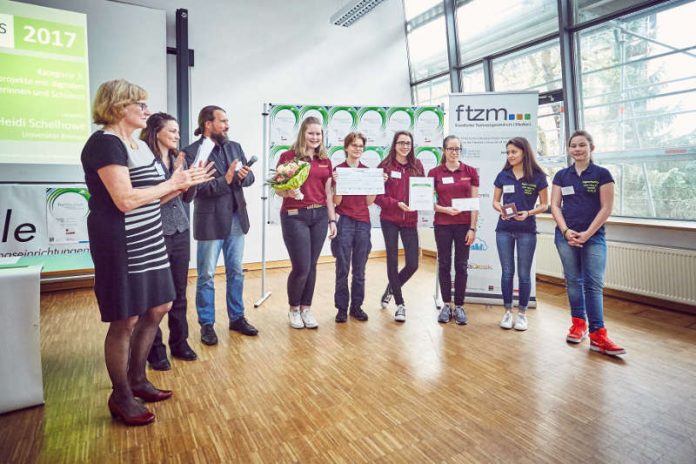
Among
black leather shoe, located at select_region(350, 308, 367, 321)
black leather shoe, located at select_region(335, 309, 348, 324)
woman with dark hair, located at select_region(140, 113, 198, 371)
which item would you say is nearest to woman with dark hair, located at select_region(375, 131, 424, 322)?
black leather shoe, located at select_region(350, 308, 367, 321)

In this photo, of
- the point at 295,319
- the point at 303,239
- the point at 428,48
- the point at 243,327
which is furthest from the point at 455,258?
the point at 428,48

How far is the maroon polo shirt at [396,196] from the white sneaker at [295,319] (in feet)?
3.45

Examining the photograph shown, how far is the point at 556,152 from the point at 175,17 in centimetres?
489

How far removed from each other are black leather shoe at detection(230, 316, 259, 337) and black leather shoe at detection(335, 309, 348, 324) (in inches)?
26.9

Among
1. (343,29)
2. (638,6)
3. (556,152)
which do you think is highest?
(343,29)

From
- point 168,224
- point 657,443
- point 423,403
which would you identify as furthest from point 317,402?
point 657,443

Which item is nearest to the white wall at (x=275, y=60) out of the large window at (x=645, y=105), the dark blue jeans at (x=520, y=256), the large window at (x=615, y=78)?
the large window at (x=615, y=78)

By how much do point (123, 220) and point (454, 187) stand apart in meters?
2.50

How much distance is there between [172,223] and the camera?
2.40 metres

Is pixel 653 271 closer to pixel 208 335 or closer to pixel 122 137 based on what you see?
pixel 208 335

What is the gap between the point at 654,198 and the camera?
4.12 meters

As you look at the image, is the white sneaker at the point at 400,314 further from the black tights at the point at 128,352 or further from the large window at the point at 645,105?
the large window at the point at 645,105

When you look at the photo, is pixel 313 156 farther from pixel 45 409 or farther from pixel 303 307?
pixel 45 409

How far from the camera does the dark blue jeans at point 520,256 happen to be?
10.7 feet
